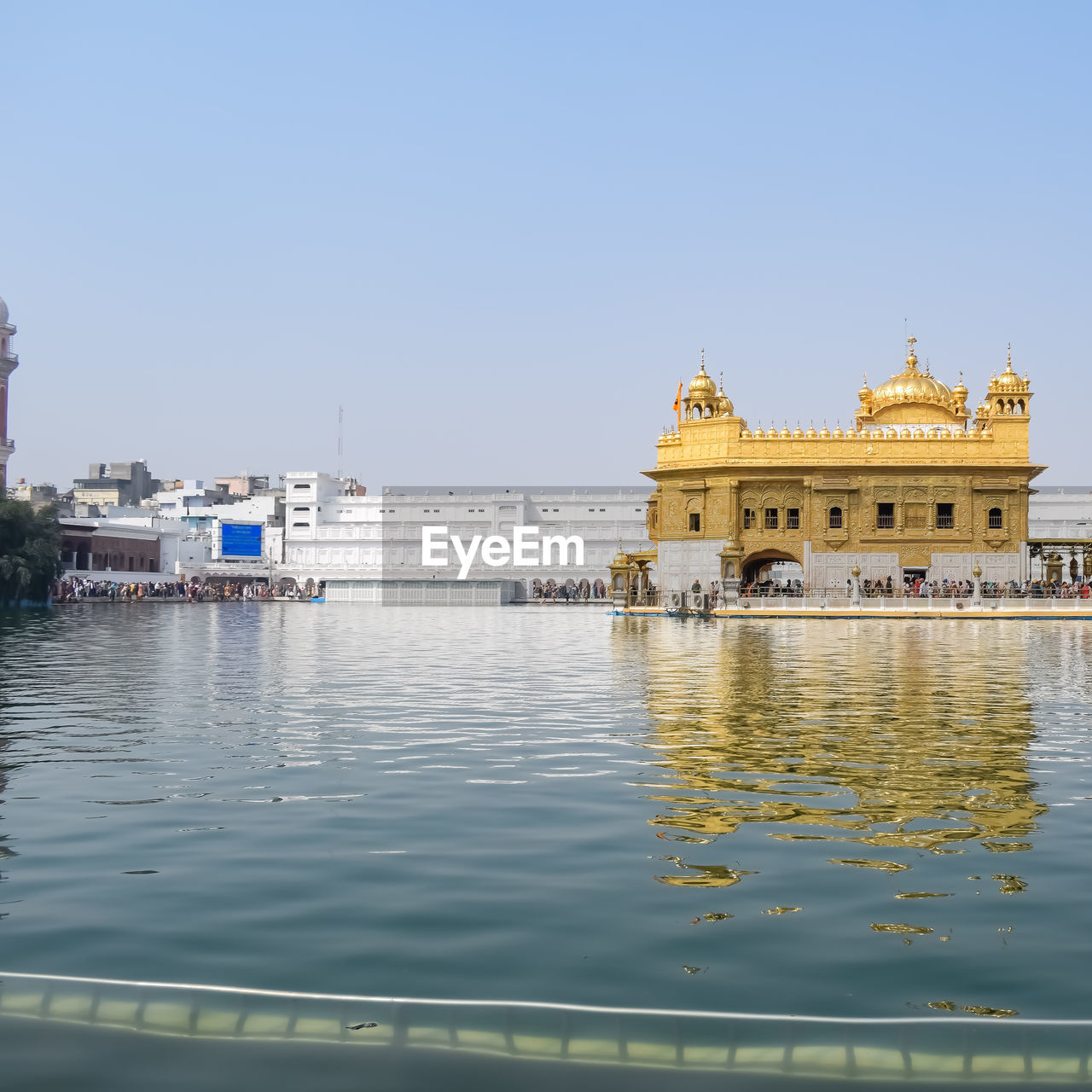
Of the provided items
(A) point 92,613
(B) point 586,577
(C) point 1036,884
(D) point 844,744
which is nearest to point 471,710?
(D) point 844,744

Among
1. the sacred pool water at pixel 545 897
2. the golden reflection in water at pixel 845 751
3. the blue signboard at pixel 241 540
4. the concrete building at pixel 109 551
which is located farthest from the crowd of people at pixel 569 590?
the sacred pool water at pixel 545 897

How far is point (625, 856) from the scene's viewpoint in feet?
25.7

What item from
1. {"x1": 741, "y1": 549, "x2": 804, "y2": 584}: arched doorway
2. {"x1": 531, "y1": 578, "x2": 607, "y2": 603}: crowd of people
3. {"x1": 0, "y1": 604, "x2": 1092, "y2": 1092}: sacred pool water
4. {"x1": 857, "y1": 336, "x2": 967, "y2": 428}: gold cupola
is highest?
{"x1": 857, "y1": 336, "x2": 967, "y2": 428}: gold cupola

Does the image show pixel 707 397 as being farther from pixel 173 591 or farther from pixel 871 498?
pixel 173 591

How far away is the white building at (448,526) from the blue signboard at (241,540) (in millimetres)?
3197

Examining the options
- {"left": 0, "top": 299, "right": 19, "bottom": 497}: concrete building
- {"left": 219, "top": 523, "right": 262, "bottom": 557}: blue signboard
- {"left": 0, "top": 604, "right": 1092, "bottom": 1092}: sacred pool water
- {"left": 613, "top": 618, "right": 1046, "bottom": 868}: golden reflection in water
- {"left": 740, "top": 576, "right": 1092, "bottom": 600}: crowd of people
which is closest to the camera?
{"left": 0, "top": 604, "right": 1092, "bottom": 1092}: sacred pool water

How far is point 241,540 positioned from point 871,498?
77.3 metres

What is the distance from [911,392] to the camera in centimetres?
6625

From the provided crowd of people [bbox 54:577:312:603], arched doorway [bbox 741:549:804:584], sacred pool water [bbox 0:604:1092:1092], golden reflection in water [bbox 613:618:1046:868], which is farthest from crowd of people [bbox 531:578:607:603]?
sacred pool water [bbox 0:604:1092:1092]

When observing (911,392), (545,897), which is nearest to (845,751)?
(545,897)

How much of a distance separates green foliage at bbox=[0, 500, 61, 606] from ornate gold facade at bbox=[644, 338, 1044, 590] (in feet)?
102

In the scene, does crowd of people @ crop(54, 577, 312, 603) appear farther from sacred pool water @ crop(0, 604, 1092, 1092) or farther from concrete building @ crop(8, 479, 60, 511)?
sacred pool water @ crop(0, 604, 1092, 1092)

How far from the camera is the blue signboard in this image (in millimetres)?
123812

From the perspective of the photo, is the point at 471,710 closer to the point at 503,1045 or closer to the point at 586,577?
the point at 503,1045
